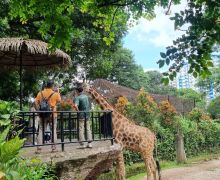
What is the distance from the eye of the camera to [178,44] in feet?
17.8

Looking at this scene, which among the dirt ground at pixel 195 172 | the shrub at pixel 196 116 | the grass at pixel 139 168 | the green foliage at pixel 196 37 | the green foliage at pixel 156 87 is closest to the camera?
the green foliage at pixel 196 37

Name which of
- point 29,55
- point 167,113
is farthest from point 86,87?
point 167,113

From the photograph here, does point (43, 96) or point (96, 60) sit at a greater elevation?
point (96, 60)

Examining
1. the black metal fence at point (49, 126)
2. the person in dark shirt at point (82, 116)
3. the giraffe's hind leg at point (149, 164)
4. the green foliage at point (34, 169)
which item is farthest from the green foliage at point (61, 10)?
the giraffe's hind leg at point (149, 164)

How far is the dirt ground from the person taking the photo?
15.6 metres

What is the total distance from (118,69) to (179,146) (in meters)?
15.9

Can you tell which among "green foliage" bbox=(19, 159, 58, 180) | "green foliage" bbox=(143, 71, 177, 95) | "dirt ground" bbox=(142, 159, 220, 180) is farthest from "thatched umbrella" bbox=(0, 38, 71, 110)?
"green foliage" bbox=(143, 71, 177, 95)

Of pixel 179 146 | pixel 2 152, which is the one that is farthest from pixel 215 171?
pixel 2 152

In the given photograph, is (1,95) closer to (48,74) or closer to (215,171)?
(48,74)

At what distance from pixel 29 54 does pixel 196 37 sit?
624cm

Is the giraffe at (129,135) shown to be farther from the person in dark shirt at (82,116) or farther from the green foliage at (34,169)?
the green foliage at (34,169)

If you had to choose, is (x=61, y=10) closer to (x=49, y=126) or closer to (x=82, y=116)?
(x=49, y=126)

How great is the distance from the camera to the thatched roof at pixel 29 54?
973 centimetres

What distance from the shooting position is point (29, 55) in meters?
11.1
